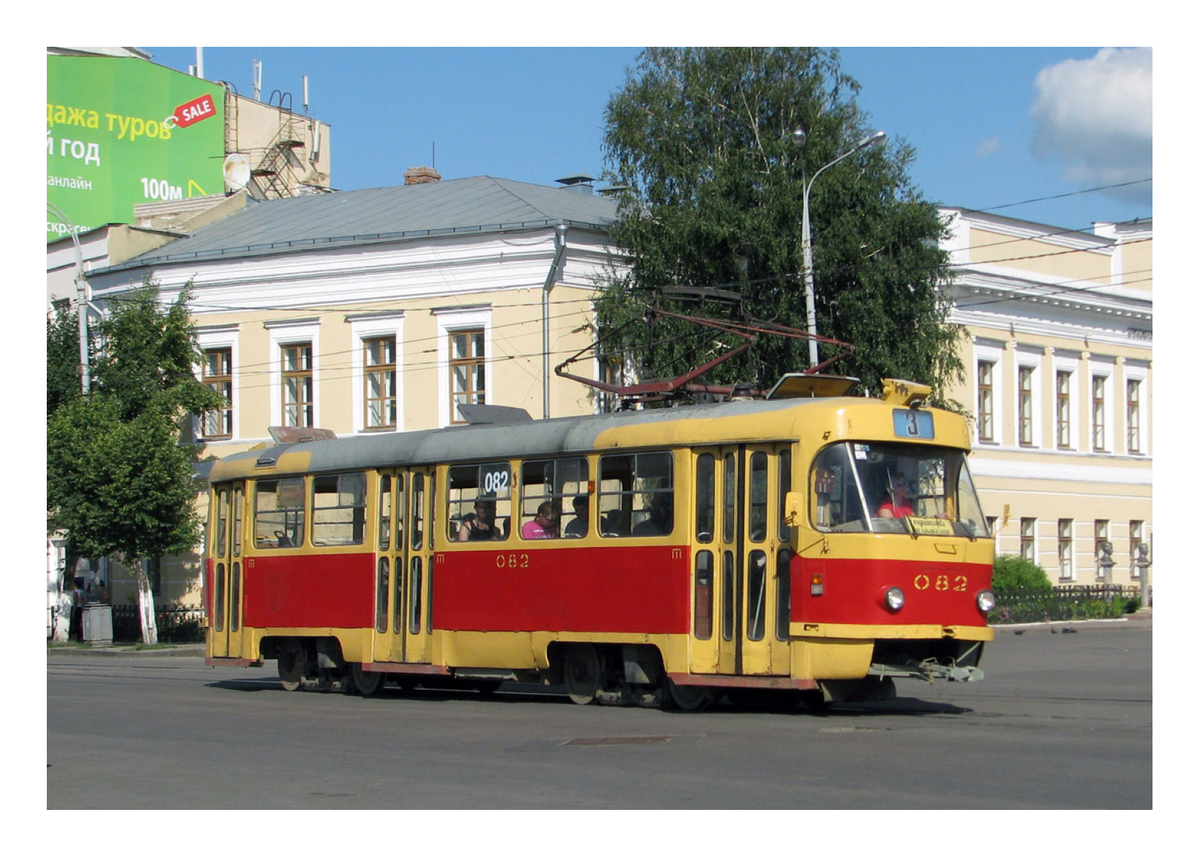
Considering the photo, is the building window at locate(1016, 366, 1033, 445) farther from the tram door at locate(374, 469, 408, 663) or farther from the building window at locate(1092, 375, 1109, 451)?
the tram door at locate(374, 469, 408, 663)

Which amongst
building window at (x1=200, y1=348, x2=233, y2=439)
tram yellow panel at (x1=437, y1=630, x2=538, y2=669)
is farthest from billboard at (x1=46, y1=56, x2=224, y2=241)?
→ tram yellow panel at (x1=437, y1=630, x2=538, y2=669)

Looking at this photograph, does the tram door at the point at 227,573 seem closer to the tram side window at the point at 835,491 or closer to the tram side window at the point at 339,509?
the tram side window at the point at 339,509

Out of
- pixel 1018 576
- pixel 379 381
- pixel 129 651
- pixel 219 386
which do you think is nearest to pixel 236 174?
pixel 219 386

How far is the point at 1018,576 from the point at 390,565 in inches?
1002

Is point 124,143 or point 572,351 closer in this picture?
point 572,351

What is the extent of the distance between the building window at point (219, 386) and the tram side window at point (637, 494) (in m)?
25.7

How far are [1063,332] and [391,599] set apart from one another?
31.6 m

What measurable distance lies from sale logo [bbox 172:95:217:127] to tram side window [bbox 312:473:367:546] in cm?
4387

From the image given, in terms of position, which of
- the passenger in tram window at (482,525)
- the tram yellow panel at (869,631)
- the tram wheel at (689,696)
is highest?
the passenger in tram window at (482,525)

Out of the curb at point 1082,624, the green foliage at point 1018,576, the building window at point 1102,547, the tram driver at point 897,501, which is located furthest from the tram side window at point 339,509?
the building window at point 1102,547

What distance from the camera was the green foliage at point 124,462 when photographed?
35188 mm
